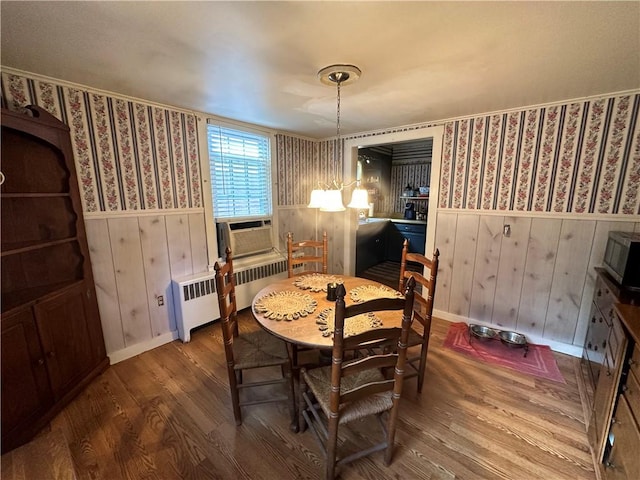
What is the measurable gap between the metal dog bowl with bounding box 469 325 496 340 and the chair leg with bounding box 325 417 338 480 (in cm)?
198

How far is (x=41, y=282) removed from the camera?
1.92 metres

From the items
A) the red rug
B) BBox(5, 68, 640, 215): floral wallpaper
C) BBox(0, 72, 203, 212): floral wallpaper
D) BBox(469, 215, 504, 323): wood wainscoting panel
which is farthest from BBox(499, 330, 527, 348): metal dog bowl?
BBox(0, 72, 203, 212): floral wallpaper

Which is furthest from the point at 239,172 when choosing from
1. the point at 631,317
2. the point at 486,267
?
the point at 631,317

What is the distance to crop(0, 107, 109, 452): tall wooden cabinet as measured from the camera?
1534mm

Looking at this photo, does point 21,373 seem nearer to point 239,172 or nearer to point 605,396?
point 239,172

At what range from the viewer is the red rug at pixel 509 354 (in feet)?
7.31

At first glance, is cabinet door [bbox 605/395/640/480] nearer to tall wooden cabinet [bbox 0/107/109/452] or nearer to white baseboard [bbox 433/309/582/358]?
white baseboard [bbox 433/309/582/358]

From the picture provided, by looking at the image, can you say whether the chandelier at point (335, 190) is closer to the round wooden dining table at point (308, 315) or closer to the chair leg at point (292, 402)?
the round wooden dining table at point (308, 315)

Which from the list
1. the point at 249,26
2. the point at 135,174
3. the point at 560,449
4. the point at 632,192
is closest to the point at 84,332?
the point at 135,174

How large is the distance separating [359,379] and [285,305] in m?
0.66

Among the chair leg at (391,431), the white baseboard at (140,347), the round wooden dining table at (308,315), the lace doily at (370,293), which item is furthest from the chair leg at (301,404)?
the white baseboard at (140,347)

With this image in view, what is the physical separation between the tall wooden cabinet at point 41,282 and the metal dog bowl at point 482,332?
133 inches

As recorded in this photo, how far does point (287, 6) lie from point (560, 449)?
2713 millimetres

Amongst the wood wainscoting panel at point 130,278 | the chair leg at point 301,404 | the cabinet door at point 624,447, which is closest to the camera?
the cabinet door at point 624,447
